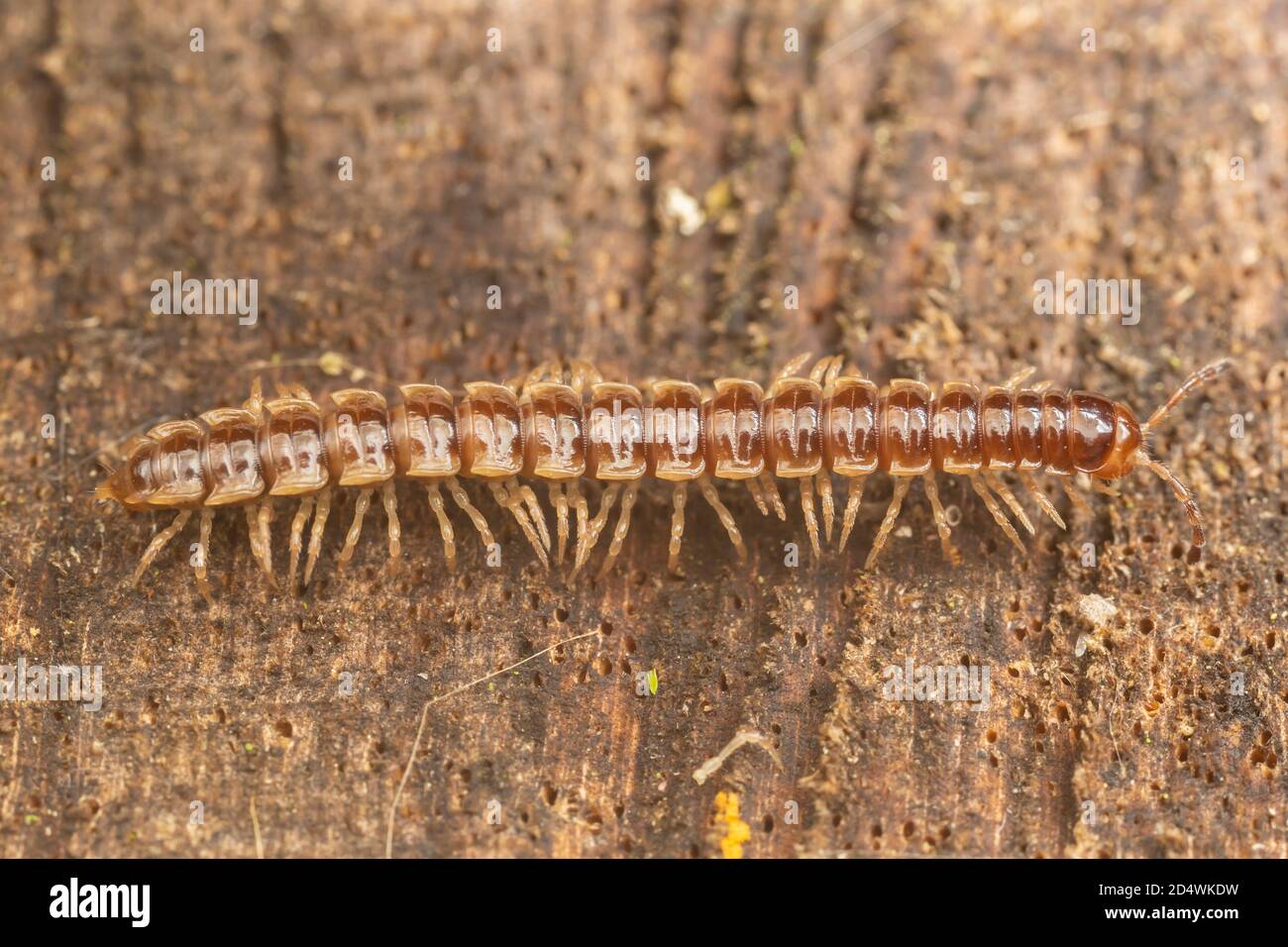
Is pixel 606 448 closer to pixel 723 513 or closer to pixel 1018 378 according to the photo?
pixel 723 513

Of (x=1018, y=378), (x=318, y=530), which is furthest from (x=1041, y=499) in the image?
(x=318, y=530)

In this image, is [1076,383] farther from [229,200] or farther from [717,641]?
[229,200]

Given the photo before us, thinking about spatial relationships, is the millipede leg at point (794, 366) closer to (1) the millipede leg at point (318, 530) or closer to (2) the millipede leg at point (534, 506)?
(2) the millipede leg at point (534, 506)

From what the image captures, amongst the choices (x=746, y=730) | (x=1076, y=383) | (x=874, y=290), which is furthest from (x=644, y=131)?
(x=746, y=730)

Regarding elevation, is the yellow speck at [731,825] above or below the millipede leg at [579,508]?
below

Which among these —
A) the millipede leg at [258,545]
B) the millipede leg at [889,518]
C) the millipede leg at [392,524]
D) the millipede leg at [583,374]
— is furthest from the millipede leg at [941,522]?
the millipede leg at [258,545]

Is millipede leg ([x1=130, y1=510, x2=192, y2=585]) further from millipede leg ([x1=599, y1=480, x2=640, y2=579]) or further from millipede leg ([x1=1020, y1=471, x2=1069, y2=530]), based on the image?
millipede leg ([x1=1020, y1=471, x2=1069, y2=530])
